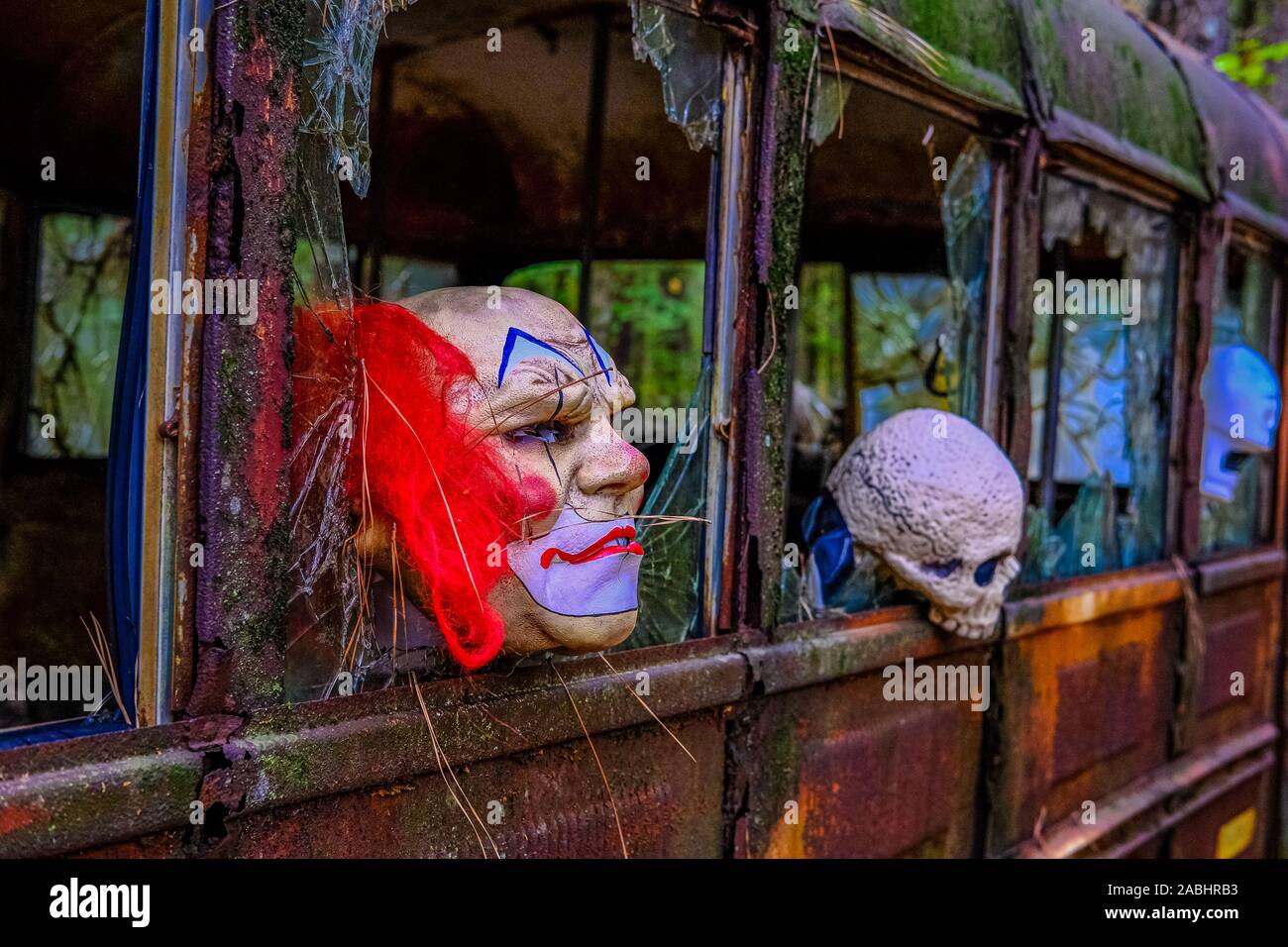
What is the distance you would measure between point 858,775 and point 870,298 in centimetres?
288

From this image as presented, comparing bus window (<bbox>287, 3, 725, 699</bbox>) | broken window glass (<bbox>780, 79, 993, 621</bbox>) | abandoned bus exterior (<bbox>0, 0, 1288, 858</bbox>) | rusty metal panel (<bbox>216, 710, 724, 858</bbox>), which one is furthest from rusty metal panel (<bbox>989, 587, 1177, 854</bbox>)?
bus window (<bbox>287, 3, 725, 699</bbox>)

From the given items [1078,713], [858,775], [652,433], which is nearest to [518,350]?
[652,433]

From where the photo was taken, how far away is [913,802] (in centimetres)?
343

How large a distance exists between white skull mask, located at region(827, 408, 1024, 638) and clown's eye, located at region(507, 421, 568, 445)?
132 cm

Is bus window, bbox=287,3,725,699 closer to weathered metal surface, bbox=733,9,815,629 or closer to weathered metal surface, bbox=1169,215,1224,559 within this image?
weathered metal surface, bbox=733,9,815,629

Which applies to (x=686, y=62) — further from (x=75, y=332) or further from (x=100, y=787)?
(x=75, y=332)

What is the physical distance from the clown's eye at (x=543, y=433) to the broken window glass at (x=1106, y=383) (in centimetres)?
262

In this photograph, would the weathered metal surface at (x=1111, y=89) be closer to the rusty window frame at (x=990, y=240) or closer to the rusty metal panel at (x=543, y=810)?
the rusty window frame at (x=990, y=240)

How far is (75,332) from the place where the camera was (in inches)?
159

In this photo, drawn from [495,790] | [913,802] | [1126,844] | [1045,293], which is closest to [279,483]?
[495,790]

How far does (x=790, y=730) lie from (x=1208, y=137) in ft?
11.5

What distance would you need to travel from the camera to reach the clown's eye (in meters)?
1.98

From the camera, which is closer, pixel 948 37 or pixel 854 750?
pixel 854 750
